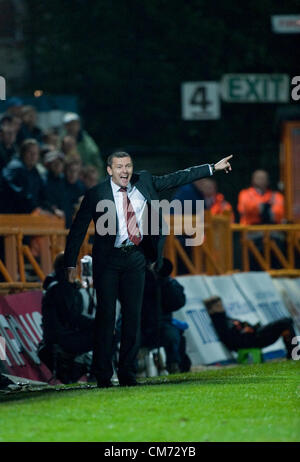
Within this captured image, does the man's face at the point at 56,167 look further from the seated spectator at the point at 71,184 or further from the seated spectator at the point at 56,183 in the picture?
the seated spectator at the point at 71,184

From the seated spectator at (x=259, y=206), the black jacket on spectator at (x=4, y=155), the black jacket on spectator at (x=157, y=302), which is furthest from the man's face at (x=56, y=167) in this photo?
the seated spectator at (x=259, y=206)

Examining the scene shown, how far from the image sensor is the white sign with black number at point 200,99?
27281 mm

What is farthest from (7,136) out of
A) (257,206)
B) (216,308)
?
(257,206)

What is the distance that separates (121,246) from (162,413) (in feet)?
7.60

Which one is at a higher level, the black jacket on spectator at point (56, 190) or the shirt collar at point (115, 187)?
the shirt collar at point (115, 187)

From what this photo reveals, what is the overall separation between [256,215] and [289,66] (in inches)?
378

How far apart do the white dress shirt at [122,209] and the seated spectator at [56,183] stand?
7.44 m

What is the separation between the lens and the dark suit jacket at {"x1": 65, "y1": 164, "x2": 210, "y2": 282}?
12.5 metres

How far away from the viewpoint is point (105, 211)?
40.5 feet

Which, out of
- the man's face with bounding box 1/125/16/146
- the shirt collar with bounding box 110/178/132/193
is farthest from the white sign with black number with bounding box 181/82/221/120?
the shirt collar with bounding box 110/178/132/193

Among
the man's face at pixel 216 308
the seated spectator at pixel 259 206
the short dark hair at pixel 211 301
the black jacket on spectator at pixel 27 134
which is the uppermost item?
the black jacket on spectator at pixel 27 134

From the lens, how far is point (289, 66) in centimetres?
3450

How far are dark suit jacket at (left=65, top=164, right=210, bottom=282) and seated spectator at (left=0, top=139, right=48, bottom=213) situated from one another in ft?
20.0

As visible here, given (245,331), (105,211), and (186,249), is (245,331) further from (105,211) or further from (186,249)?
(105,211)
